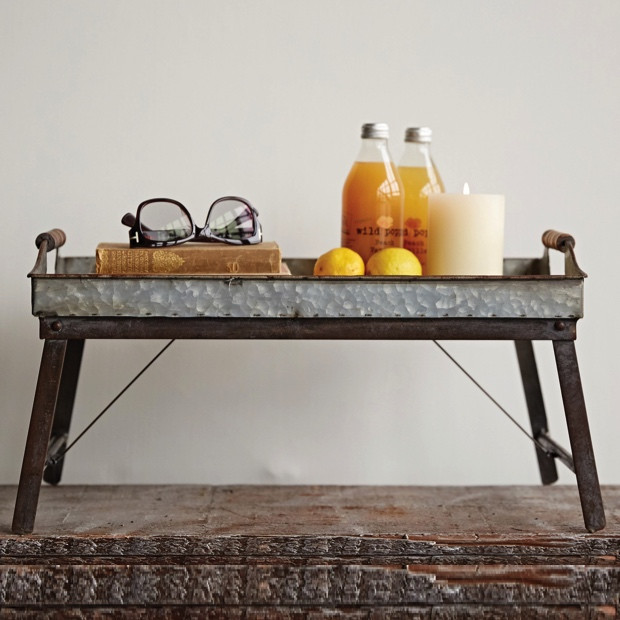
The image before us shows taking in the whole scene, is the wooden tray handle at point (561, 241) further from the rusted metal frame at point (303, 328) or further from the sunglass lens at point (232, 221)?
the sunglass lens at point (232, 221)

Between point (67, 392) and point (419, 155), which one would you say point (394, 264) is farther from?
point (67, 392)

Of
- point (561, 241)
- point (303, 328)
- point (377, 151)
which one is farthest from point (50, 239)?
point (561, 241)

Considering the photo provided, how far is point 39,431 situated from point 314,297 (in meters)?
0.37

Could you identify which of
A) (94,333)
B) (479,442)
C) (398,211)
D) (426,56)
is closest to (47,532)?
(94,333)

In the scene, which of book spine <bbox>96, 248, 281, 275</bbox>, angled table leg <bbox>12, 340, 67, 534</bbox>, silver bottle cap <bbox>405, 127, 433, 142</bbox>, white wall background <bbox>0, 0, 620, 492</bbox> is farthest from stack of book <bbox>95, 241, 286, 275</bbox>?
white wall background <bbox>0, 0, 620, 492</bbox>

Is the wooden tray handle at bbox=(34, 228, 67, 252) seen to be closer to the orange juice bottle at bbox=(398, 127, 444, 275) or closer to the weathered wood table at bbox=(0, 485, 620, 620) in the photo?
the weathered wood table at bbox=(0, 485, 620, 620)

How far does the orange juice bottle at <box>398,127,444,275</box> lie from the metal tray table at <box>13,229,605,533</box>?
21cm

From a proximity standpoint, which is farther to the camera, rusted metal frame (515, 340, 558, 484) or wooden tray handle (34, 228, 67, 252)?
rusted metal frame (515, 340, 558, 484)

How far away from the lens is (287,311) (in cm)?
107

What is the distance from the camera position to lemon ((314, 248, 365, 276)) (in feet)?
3.78

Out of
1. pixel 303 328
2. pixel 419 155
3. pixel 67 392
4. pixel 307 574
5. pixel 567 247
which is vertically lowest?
pixel 307 574

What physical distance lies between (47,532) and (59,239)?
1.27ft

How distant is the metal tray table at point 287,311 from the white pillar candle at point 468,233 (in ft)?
0.35

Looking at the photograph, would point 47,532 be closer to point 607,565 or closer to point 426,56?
point 607,565
